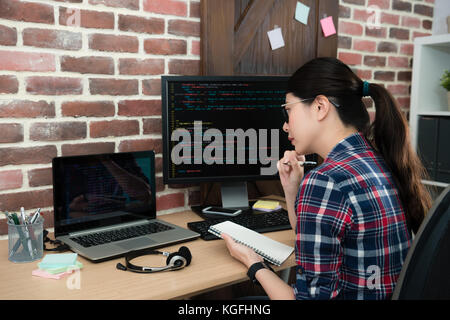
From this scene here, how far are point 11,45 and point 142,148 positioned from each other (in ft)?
1.96

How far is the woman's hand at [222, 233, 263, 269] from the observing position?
3.94 feet

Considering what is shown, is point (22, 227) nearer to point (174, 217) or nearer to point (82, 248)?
point (82, 248)

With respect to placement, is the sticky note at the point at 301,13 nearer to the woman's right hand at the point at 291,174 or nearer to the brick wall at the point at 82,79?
the brick wall at the point at 82,79

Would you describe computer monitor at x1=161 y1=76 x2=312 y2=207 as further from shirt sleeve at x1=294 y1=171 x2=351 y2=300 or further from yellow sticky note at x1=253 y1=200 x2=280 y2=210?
shirt sleeve at x1=294 y1=171 x2=351 y2=300

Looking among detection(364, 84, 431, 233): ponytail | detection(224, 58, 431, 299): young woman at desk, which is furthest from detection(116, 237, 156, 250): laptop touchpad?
detection(364, 84, 431, 233): ponytail

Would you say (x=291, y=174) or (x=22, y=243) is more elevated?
(x=291, y=174)

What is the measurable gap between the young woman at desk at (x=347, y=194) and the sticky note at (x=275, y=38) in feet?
2.60

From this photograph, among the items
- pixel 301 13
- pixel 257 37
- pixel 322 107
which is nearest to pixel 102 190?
pixel 322 107

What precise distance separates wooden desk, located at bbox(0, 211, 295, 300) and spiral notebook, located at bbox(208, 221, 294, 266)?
28mm

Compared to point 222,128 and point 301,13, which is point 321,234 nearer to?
point 222,128

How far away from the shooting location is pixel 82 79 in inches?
61.1

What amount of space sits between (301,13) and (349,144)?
113 centimetres
